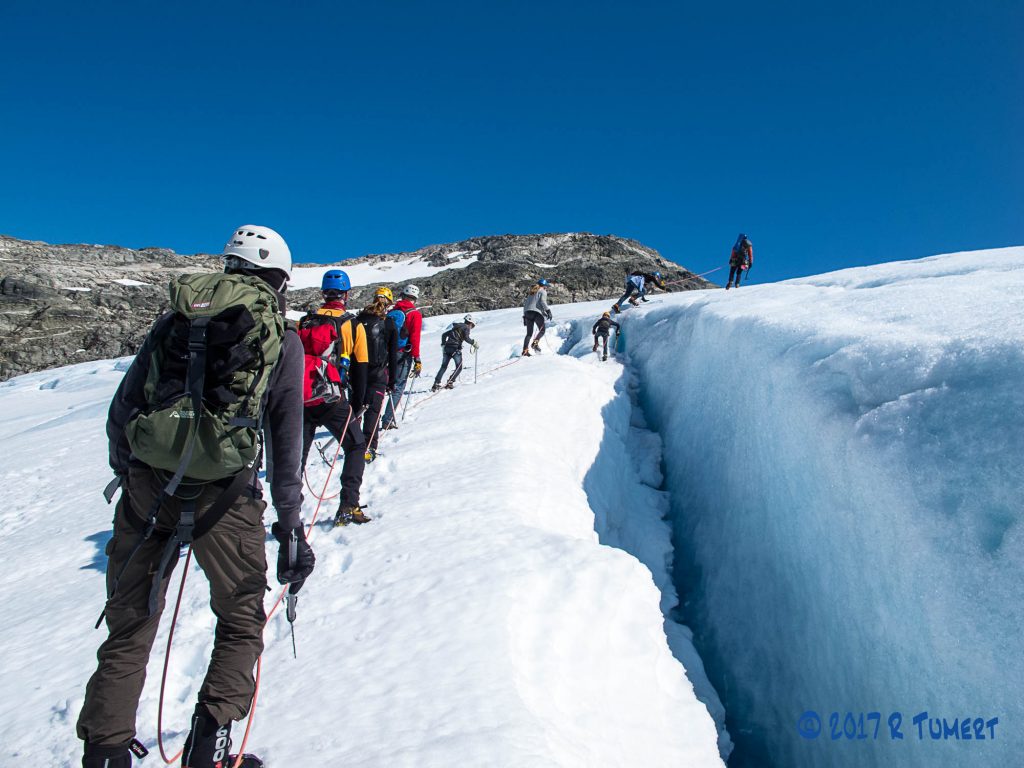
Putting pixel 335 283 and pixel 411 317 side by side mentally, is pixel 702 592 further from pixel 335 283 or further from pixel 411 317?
pixel 411 317

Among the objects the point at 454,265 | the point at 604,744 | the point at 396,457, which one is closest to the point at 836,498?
the point at 604,744

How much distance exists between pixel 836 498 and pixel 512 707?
2.85m

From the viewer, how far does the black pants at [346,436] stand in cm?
471

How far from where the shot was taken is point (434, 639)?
3.08 meters

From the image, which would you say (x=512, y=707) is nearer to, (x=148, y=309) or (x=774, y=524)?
(x=774, y=524)

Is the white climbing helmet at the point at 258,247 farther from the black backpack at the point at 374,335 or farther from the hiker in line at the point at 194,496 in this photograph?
the black backpack at the point at 374,335

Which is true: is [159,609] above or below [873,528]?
above

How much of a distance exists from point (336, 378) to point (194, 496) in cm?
260

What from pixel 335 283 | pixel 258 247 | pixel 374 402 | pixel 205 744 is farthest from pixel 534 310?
pixel 205 744

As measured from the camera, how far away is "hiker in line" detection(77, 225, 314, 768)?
1.97 metres

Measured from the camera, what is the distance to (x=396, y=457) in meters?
6.51

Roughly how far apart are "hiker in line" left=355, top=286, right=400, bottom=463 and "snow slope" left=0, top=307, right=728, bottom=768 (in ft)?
2.64

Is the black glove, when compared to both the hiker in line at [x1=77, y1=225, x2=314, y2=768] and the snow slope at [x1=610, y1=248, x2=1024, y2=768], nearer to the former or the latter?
the hiker in line at [x1=77, y1=225, x2=314, y2=768]

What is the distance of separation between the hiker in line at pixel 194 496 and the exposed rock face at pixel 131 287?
2876 centimetres
